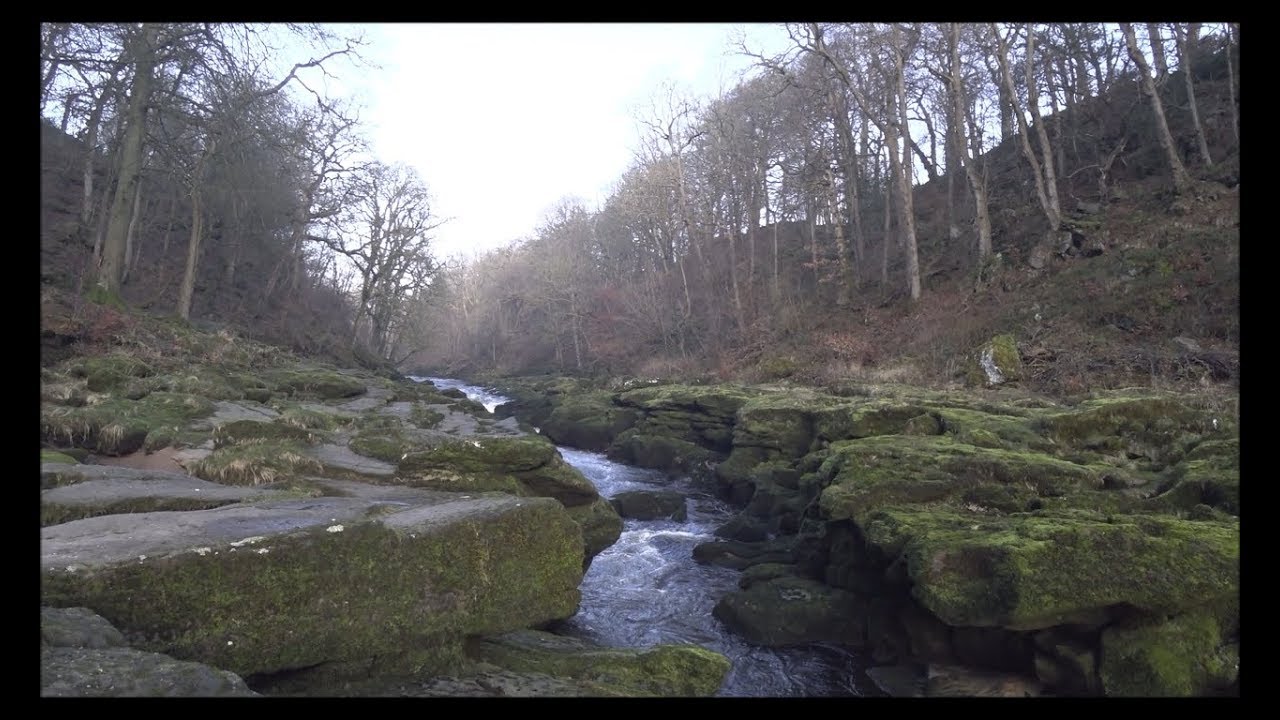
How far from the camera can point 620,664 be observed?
498cm

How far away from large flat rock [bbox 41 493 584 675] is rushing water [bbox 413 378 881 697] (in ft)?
5.40

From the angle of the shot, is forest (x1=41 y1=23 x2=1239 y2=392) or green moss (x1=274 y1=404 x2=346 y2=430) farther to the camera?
forest (x1=41 y1=23 x2=1239 y2=392)

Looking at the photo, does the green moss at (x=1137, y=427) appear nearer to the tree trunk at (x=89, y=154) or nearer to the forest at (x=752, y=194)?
the forest at (x=752, y=194)

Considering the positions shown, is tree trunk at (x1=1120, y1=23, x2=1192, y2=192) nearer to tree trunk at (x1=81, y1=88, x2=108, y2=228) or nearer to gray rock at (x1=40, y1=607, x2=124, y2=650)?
gray rock at (x1=40, y1=607, x2=124, y2=650)

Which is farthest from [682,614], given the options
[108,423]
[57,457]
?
[108,423]

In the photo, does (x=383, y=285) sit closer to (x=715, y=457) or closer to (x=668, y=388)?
(x=668, y=388)

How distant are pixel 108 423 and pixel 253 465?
272cm

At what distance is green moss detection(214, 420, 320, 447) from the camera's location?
877 cm

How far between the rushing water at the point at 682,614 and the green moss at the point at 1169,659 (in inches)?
74.8

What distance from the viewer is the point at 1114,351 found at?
1377cm

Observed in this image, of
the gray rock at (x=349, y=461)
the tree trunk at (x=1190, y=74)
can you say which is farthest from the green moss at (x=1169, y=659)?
the tree trunk at (x=1190, y=74)

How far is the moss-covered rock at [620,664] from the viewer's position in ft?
15.6

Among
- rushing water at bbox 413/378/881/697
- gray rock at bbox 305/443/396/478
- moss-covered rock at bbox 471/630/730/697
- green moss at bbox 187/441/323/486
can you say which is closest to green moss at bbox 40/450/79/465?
green moss at bbox 187/441/323/486
